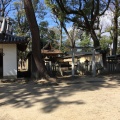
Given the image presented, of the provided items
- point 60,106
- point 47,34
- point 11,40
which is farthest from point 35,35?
point 47,34

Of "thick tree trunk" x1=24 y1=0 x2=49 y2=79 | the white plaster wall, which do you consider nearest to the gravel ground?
"thick tree trunk" x1=24 y1=0 x2=49 y2=79

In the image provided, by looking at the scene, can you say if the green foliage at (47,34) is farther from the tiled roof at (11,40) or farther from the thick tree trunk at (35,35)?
the thick tree trunk at (35,35)

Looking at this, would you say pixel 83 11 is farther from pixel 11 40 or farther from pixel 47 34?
pixel 47 34

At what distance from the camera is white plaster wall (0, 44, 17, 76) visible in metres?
17.4

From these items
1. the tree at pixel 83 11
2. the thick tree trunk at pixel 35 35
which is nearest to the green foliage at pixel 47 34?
the tree at pixel 83 11

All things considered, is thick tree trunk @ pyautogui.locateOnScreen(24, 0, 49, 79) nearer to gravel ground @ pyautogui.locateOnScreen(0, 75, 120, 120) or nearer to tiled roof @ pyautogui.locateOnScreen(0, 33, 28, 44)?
tiled roof @ pyautogui.locateOnScreen(0, 33, 28, 44)

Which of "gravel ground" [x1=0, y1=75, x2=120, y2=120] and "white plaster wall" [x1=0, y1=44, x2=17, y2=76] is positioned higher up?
"white plaster wall" [x1=0, y1=44, x2=17, y2=76]

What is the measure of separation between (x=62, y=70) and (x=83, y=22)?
568 centimetres

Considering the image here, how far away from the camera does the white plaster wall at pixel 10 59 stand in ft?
57.1

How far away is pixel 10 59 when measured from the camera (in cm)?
1745

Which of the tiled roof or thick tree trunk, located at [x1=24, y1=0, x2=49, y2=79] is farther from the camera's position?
the tiled roof

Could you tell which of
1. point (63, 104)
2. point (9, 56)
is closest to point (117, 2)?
point (9, 56)

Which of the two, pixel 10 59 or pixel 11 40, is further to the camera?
pixel 10 59

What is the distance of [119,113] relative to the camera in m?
7.74
